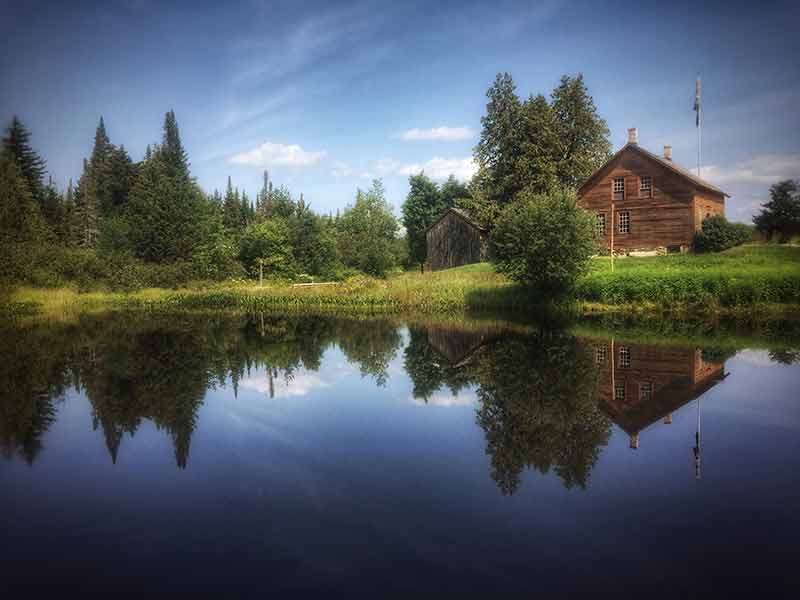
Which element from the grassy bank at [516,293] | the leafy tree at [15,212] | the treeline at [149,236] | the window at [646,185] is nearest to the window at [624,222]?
the window at [646,185]

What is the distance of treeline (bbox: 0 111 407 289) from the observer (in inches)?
1588

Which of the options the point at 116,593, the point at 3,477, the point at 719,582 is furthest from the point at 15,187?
the point at 719,582

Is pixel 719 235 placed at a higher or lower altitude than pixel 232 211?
lower

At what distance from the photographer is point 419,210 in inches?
2746

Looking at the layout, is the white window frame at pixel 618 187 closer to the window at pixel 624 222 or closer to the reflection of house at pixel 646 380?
the window at pixel 624 222

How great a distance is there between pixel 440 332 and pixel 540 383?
1040cm

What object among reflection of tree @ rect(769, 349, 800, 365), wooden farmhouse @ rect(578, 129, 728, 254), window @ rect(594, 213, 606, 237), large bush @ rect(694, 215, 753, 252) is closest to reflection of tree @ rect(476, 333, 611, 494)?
reflection of tree @ rect(769, 349, 800, 365)

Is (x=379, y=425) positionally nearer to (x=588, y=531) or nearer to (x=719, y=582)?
(x=588, y=531)

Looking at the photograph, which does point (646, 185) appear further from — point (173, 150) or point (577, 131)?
point (173, 150)

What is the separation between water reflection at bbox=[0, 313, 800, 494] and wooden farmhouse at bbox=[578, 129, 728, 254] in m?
21.0

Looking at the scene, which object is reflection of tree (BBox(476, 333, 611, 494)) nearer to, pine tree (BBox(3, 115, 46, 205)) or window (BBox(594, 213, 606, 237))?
window (BBox(594, 213, 606, 237))

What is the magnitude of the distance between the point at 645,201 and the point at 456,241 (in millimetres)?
Answer: 17021

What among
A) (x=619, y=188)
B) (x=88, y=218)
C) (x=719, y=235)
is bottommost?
(x=719, y=235)

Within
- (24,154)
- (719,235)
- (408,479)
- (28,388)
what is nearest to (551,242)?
(719,235)
